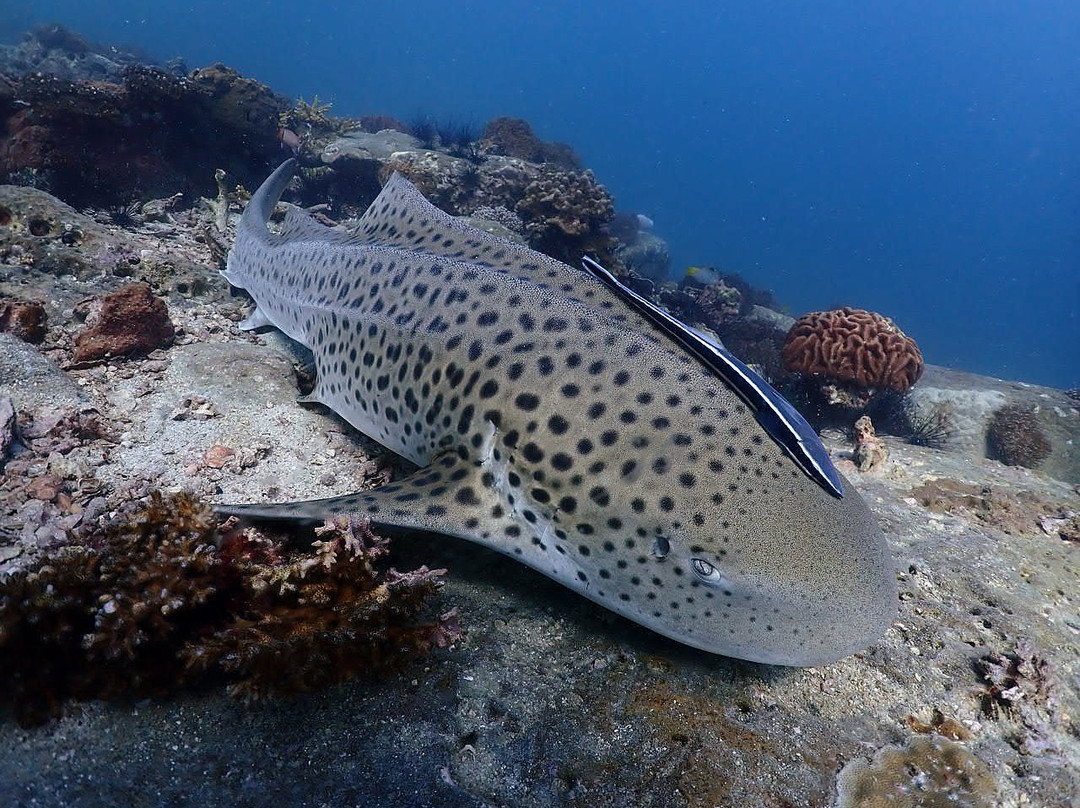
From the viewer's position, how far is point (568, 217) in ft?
38.0

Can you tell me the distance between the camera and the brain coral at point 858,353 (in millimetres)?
8969

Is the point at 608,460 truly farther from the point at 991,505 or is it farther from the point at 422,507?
the point at 991,505

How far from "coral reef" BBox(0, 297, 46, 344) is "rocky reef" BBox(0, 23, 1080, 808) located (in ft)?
1.60

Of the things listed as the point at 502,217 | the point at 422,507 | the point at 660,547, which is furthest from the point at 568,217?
the point at 660,547

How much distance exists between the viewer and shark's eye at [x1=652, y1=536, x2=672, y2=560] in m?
2.88

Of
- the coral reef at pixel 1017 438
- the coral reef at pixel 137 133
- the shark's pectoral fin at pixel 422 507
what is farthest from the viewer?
the coral reef at pixel 137 133

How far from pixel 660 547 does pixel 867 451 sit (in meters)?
4.72

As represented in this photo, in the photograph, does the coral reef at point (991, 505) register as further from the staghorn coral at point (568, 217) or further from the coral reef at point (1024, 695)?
the staghorn coral at point (568, 217)

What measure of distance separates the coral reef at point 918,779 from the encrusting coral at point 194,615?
2037 mm

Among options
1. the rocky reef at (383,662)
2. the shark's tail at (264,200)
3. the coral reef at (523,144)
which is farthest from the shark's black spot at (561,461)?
the coral reef at (523,144)

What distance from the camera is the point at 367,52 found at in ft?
572

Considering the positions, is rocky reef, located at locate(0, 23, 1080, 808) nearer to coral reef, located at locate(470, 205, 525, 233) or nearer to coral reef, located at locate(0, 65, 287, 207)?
coral reef, located at locate(0, 65, 287, 207)

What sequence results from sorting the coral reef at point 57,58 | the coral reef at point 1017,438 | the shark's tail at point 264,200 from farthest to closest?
the coral reef at point 57,58 → the coral reef at point 1017,438 → the shark's tail at point 264,200

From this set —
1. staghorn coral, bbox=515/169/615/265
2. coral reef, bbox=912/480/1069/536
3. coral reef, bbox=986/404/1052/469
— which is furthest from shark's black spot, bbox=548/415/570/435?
coral reef, bbox=986/404/1052/469
